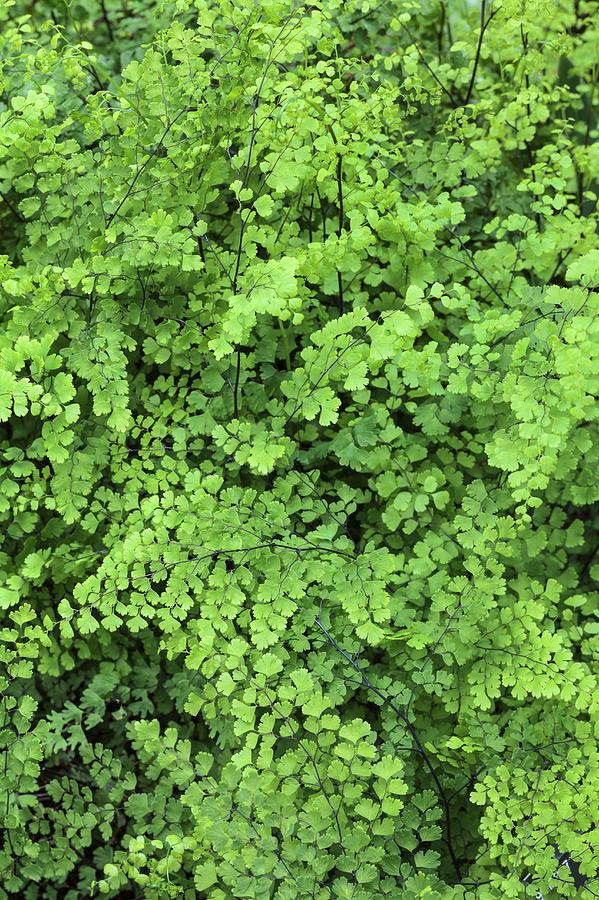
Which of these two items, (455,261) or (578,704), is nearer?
(578,704)

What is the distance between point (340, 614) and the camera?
6.91 feet

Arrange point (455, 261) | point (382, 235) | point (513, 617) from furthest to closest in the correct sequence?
point (455, 261) → point (382, 235) → point (513, 617)

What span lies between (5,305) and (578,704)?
5.85 feet

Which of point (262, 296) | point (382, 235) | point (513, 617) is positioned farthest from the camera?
point (382, 235)

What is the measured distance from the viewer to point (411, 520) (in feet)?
7.13

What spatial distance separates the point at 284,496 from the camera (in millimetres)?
2102

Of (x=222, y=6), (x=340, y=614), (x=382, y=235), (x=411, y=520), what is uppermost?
(x=222, y=6)

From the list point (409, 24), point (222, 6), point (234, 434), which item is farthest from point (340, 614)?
point (409, 24)

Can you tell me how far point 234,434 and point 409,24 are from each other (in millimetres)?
1796

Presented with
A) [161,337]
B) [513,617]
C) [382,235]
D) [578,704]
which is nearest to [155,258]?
[161,337]

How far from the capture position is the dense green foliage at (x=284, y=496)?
187cm

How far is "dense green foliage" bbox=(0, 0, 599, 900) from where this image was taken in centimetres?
187

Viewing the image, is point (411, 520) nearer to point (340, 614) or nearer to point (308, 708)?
point (340, 614)

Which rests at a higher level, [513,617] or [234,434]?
[234,434]
